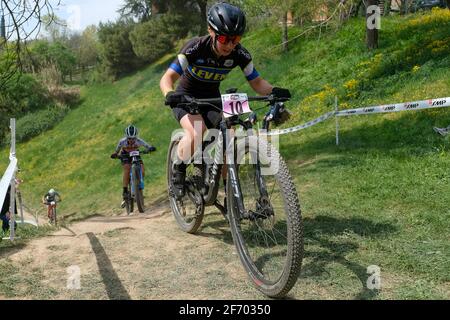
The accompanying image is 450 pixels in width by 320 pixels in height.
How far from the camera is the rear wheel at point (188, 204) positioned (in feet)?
16.7

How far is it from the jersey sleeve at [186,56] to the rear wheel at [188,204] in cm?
116

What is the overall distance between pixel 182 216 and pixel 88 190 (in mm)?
12565

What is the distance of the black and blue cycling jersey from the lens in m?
4.66

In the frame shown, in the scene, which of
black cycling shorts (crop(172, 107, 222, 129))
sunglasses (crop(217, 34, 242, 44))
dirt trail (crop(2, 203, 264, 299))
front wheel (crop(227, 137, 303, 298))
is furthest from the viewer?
black cycling shorts (crop(172, 107, 222, 129))

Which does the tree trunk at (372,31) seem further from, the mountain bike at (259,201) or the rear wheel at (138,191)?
the mountain bike at (259,201)

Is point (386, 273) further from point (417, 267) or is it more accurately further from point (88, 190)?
point (88, 190)

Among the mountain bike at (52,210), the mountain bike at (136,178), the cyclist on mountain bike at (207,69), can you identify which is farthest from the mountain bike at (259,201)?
the mountain bike at (52,210)

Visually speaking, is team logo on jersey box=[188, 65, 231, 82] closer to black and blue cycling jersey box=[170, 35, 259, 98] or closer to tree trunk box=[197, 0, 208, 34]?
black and blue cycling jersey box=[170, 35, 259, 98]

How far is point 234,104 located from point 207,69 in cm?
95

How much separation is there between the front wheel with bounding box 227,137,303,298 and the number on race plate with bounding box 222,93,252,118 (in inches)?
13.6

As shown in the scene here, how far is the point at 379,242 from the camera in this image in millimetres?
4387

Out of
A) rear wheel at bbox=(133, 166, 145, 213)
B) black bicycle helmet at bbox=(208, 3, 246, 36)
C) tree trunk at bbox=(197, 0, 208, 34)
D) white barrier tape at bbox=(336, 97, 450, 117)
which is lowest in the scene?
rear wheel at bbox=(133, 166, 145, 213)

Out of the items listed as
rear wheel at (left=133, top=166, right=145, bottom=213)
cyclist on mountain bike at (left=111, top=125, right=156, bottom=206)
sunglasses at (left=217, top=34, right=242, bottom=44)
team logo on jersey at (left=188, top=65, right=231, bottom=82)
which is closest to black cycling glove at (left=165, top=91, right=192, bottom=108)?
sunglasses at (left=217, top=34, right=242, bottom=44)
